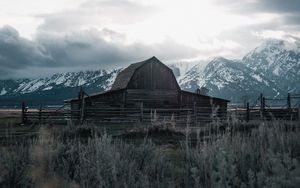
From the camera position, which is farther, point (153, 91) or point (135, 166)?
point (153, 91)

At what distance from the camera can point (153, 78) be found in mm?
43156

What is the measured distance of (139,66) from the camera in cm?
4284

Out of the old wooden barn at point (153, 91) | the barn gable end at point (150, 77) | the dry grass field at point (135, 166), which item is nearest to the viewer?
the dry grass field at point (135, 166)

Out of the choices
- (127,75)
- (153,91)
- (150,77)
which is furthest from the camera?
(127,75)

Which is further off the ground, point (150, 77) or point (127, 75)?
point (127, 75)

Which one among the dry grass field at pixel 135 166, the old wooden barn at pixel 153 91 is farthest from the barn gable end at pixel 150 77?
the dry grass field at pixel 135 166

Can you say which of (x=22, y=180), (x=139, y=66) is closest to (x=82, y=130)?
(x=22, y=180)

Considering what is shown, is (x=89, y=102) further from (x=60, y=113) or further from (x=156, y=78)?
(x=156, y=78)

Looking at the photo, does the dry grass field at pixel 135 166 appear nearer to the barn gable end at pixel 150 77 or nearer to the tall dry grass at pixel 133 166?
the tall dry grass at pixel 133 166

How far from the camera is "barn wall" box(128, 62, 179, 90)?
4256 cm

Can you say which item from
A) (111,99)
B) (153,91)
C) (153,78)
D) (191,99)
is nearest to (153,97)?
(153,91)

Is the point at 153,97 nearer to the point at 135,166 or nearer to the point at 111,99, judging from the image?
the point at 111,99

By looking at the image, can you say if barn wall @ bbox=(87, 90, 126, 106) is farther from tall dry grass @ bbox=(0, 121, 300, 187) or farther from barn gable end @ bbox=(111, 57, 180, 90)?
tall dry grass @ bbox=(0, 121, 300, 187)

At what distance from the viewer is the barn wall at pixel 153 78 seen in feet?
140
